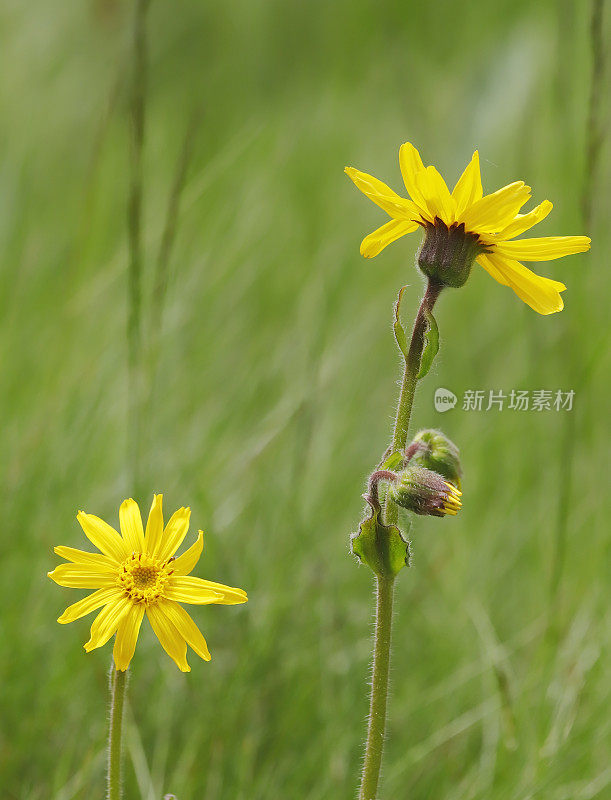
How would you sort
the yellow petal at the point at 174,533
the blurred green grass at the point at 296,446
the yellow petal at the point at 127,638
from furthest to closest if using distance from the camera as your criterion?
the blurred green grass at the point at 296,446, the yellow petal at the point at 174,533, the yellow petal at the point at 127,638

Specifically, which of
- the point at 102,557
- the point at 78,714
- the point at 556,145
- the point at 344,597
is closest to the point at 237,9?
the point at 556,145

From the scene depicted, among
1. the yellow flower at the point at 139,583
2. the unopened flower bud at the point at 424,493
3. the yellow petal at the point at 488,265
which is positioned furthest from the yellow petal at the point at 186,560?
the yellow petal at the point at 488,265

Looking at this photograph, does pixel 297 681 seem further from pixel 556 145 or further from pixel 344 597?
pixel 556 145

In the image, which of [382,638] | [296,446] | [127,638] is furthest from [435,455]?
[296,446]

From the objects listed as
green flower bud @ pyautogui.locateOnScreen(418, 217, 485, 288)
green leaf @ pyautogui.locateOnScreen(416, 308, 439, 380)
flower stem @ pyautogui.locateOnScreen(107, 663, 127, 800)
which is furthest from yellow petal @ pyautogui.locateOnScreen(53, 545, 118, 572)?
green flower bud @ pyautogui.locateOnScreen(418, 217, 485, 288)

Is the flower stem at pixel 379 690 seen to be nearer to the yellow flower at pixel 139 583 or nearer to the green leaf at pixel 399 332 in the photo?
the yellow flower at pixel 139 583

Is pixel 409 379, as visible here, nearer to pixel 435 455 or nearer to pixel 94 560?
pixel 435 455
